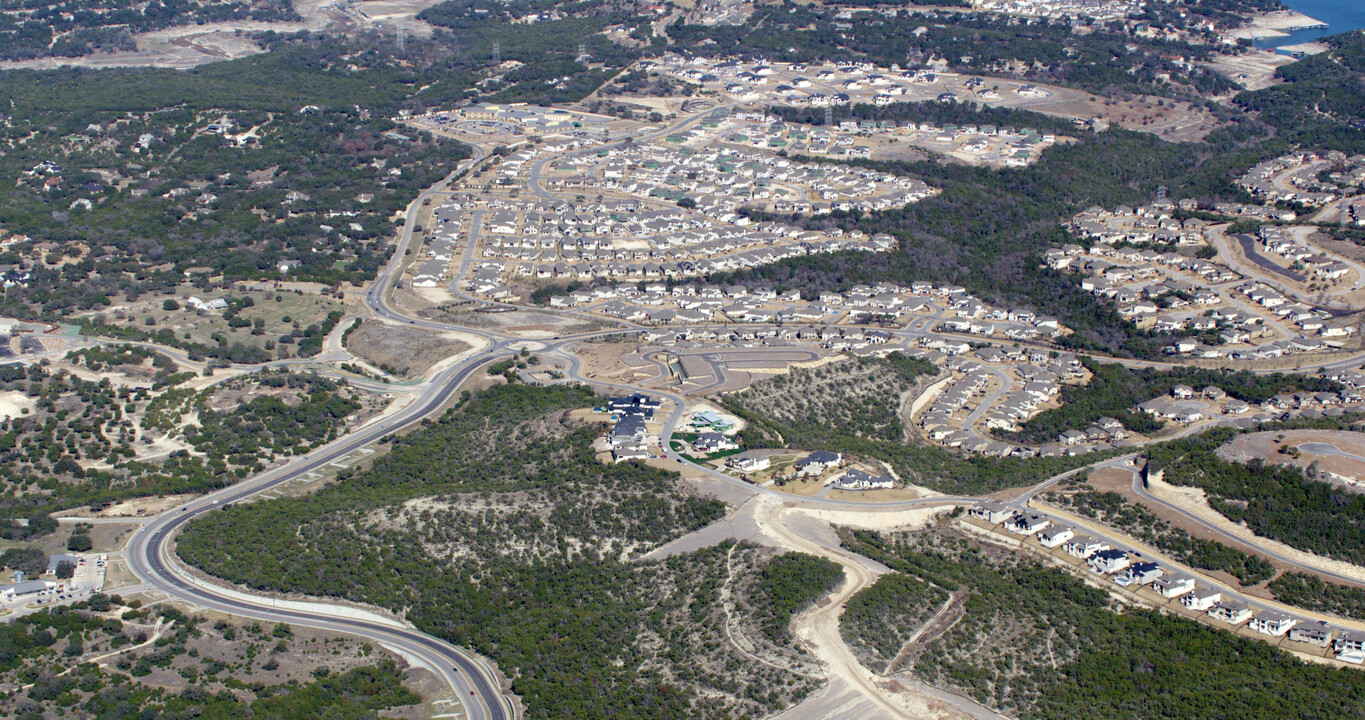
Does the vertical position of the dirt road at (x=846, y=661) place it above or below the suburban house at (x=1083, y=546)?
above

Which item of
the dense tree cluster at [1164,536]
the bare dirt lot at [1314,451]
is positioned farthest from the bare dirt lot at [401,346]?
the bare dirt lot at [1314,451]

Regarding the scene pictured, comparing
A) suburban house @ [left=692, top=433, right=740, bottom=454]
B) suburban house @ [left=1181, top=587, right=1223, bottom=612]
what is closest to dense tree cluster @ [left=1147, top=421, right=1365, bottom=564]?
suburban house @ [left=1181, top=587, right=1223, bottom=612]

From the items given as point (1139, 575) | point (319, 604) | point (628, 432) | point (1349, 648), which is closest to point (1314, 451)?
point (1139, 575)

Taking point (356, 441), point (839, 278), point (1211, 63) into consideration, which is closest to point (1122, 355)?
point (839, 278)

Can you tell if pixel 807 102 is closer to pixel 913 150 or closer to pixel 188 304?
pixel 913 150

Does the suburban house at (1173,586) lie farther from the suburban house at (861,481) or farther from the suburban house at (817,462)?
the suburban house at (817,462)

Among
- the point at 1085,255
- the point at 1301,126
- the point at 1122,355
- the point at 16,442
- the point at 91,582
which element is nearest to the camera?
the point at 91,582

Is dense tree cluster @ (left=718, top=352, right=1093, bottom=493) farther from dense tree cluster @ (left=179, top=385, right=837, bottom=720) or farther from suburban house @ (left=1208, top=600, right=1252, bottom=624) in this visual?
suburban house @ (left=1208, top=600, right=1252, bottom=624)
